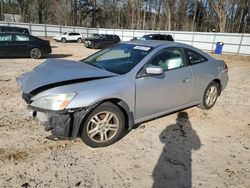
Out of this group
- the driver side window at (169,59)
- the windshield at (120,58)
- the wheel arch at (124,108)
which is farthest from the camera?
the driver side window at (169,59)

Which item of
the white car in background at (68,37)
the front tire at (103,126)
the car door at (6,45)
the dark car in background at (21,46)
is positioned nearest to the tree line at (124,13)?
the white car in background at (68,37)

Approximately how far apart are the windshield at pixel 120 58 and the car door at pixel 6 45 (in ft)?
29.8

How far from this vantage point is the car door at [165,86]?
3.70 m

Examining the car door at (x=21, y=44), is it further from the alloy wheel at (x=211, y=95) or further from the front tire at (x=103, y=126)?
the front tire at (x=103, y=126)

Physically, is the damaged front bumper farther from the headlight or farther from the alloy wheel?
the alloy wheel

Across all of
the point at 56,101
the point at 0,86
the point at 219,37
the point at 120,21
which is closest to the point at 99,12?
the point at 120,21

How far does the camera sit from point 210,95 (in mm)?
5211

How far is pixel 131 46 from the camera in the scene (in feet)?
14.4

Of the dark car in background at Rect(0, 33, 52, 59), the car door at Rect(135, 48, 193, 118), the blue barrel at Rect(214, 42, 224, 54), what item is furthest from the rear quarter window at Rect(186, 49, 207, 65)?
the blue barrel at Rect(214, 42, 224, 54)

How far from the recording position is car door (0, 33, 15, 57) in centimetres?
1169

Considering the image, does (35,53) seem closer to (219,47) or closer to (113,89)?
(113,89)

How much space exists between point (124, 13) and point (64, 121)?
5246 centimetres

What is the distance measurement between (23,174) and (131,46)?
2782 mm

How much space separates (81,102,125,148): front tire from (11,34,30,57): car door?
1046 centimetres
